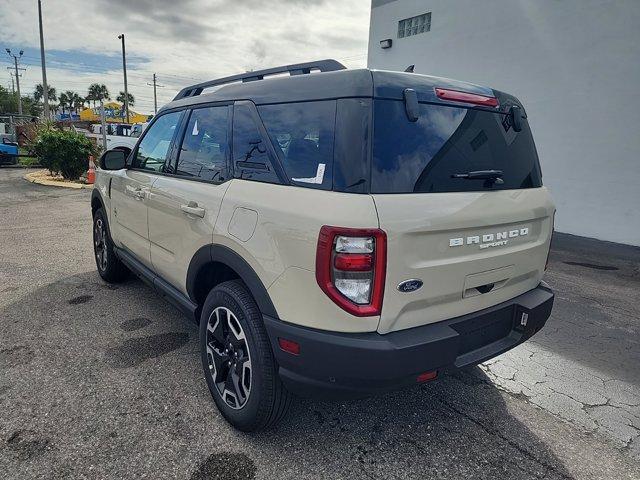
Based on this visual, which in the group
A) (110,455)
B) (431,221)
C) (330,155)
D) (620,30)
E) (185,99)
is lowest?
→ (110,455)

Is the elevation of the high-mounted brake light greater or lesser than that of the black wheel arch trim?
greater

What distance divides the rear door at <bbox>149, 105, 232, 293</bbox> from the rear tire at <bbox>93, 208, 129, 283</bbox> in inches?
58.8

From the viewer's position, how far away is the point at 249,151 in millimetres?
2303

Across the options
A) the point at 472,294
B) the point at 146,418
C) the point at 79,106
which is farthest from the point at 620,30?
the point at 79,106

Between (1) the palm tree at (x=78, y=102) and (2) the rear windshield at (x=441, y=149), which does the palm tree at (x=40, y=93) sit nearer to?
(1) the palm tree at (x=78, y=102)

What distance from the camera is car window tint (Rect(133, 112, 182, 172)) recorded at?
3.22m

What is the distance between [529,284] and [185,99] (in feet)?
8.99

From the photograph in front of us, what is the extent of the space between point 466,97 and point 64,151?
50.1ft

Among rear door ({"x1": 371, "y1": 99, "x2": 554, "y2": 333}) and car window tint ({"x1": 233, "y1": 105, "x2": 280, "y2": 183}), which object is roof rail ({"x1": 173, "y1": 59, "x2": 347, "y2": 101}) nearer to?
Answer: car window tint ({"x1": 233, "y1": 105, "x2": 280, "y2": 183})

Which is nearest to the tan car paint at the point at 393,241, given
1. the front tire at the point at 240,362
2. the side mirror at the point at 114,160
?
the front tire at the point at 240,362

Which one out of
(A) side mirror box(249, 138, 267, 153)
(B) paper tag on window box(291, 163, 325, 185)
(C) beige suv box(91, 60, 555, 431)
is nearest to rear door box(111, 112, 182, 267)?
(C) beige suv box(91, 60, 555, 431)

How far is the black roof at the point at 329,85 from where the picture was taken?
1858 millimetres

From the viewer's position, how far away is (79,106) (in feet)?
293

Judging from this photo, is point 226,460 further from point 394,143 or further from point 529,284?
point 529,284
